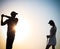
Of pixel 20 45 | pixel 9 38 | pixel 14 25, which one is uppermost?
pixel 14 25

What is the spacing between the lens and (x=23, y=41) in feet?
20.7

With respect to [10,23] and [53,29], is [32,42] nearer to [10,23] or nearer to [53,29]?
[53,29]

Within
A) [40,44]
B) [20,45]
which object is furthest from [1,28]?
[40,44]

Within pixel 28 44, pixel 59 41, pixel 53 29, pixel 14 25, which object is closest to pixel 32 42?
pixel 28 44

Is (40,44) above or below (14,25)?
below

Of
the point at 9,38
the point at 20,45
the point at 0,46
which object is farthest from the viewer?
the point at 20,45

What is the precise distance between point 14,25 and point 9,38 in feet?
1.04

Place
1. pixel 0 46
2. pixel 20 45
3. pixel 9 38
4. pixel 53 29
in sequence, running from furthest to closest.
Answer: pixel 20 45 < pixel 0 46 < pixel 53 29 < pixel 9 38

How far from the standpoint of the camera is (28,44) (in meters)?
6.45

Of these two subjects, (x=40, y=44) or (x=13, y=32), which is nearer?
(x=13, y=32)

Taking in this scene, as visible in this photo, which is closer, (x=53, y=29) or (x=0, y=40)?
(x=53, y=29)

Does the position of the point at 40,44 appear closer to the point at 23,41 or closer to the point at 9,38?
the point at 23,41

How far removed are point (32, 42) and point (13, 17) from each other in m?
2.67

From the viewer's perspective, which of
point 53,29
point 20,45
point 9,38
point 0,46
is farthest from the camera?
point 20,45
